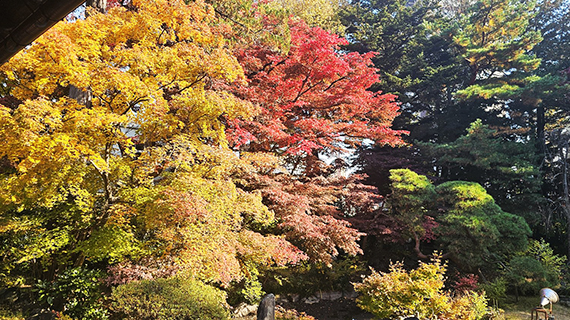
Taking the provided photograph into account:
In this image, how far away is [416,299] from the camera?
551cm

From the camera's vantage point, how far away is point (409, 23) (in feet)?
49.8

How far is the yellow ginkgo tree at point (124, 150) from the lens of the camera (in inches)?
151

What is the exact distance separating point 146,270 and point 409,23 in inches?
642

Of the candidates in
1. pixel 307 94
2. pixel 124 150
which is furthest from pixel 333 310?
pixel 124 150

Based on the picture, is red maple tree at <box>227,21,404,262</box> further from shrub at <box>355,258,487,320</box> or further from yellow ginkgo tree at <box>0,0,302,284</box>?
yellow ginkgo tree at <box>0,0,302,284</box>

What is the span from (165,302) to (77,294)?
7.90 feet

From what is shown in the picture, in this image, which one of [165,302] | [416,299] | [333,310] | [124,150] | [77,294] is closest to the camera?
[165,302]

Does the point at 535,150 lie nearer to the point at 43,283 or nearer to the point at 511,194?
the point at 511,194

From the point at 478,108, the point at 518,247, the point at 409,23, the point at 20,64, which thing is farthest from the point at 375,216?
the point at 409,23

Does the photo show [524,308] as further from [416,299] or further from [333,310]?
[333,310]

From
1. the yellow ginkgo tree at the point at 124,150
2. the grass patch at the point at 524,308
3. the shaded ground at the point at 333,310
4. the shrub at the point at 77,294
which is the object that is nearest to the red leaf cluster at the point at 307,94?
the yellow ginkgo tree at the point at 124,150

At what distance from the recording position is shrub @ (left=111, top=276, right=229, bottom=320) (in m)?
3.71

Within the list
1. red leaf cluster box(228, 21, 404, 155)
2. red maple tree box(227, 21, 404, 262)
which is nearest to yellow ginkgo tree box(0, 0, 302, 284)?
red maple tree box(227, 21, 404, 262)

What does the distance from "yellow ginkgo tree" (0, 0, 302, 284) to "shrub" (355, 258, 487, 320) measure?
100 inches
